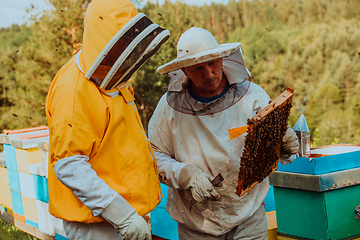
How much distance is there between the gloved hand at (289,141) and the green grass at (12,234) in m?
4.56

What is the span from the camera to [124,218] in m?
1.69

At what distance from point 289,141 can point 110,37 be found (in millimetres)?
1466

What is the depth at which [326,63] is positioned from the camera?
29.6 metres

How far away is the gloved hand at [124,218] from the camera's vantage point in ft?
5.50

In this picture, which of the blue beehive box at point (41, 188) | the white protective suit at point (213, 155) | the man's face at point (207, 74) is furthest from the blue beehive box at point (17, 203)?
the man's face at point (207, 74)

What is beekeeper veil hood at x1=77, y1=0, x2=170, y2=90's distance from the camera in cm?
172

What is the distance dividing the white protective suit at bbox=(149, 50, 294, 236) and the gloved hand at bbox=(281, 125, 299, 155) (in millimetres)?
277

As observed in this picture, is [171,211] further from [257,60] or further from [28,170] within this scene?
[257,60]

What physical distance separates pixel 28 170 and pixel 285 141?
4.02m

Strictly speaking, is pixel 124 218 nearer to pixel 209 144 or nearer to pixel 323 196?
pixel 209 144

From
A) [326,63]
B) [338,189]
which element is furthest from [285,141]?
[326,63]

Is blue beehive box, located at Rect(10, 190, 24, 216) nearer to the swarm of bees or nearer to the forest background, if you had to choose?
the swarm of bees

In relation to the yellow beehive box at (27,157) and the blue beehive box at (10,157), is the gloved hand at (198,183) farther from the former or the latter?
the blue beehive box at (10,157)

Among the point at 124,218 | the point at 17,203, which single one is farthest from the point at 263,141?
the point at 17,203
